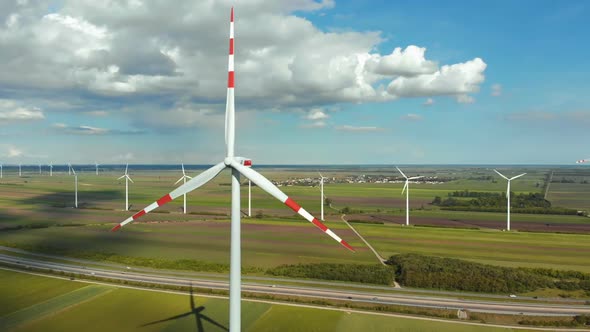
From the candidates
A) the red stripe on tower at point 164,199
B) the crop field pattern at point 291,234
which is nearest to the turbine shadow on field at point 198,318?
the red stripe on tower at point 164,199

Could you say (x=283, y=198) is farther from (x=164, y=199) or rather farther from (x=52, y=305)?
(x=52, y=305)

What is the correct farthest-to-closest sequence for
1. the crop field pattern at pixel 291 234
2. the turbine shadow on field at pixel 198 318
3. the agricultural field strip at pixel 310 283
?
1. the crop field pattern at pixel 291 234
2. the agricultural field strip at pixel 310 283
3. the turbine shadow on field at pixel 198 318

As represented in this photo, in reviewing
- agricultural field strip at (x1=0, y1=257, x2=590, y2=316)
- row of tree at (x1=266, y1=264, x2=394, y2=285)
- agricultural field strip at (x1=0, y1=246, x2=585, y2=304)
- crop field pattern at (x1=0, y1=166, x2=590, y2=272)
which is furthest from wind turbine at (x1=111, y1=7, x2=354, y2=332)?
crop field pattern at (x1=0, y1=166, x2=590, y2=272)

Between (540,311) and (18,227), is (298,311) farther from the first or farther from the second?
(18,227)

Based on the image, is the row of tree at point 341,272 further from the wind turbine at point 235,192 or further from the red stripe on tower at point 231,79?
the red stripe on tower at point 231,79

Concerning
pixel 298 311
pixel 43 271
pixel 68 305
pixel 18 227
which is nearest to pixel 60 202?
pixel 18 227

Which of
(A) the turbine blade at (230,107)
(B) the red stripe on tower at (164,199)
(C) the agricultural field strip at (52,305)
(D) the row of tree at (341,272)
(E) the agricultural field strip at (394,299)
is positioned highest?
(A) the turbine blade at (230,107)

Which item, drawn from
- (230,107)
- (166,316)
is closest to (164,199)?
(230,107)

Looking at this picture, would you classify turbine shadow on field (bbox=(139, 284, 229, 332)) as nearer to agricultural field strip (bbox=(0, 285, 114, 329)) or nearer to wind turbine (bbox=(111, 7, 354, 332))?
agricultural field strip (bbox=(0, 285, 114, 329))
